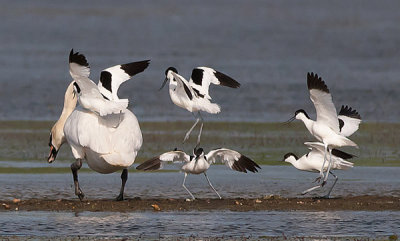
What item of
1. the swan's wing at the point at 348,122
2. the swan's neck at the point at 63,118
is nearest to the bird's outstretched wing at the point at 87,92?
the swan's neck at the point at 63,118

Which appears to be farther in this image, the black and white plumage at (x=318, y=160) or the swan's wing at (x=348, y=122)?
the swan's wing at (x=348, y=122)

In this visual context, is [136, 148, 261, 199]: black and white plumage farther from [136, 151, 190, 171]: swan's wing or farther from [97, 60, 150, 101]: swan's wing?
[97, 60, 150, 101]: swan's wing

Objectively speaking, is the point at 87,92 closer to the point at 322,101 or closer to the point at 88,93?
the point at 88,93

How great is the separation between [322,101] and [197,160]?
1809 mm

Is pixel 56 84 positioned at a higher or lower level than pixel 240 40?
lower

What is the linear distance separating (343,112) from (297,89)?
10015 mm

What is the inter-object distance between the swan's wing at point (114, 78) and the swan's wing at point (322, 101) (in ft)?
7.70

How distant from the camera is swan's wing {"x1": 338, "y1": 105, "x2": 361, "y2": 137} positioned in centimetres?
1471

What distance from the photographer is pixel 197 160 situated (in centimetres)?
1357

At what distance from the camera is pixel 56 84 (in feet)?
84.6

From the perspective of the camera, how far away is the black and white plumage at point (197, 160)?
1355cm

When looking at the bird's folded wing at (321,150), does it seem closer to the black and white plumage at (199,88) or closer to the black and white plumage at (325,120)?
the black and white plumage at (325,120)

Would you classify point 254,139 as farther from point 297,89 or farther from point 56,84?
point 56,84

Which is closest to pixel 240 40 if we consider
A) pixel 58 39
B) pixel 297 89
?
pixel 58 39
